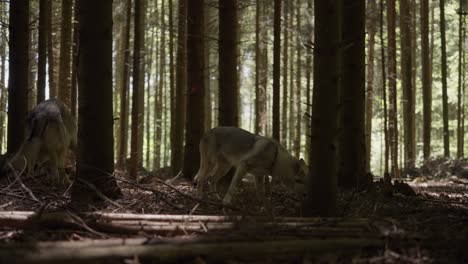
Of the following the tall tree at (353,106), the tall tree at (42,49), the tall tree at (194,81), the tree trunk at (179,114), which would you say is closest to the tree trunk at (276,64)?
the tree trunk at (179,114)

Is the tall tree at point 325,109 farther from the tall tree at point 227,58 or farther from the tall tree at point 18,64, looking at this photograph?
the tall tree at point 18,64

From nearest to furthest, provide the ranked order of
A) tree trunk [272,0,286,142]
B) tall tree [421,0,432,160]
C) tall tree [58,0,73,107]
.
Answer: tree trunk [272,0,286,142] → tall tree [58,0,73,107] → tall tree [421,0,432,160]

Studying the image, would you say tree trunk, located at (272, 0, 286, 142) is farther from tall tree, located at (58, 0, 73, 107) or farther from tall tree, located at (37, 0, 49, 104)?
tall tree, located at (37, 0, 49, 104)

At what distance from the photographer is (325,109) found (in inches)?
257

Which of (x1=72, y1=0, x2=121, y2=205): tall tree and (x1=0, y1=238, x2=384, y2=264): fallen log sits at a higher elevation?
(x1=72, y1=0, x2=121, y2=205): tall tree

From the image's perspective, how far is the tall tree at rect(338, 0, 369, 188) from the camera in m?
10.8

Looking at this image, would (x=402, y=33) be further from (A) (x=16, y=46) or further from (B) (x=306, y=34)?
(A) (x=16, y=46)

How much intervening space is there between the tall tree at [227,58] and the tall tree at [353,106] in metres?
2.63

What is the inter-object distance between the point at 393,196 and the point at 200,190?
370cm

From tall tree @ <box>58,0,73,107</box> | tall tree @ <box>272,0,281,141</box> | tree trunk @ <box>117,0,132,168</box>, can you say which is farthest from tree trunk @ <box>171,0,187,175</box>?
tall tree @ <box>58,0,73,107</box>

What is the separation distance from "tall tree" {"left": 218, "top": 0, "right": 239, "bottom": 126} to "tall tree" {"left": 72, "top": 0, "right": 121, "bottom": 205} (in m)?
4.58

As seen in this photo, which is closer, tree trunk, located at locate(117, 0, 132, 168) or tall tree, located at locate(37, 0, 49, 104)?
tall tree, located at locate(37, 0, 49, 104)

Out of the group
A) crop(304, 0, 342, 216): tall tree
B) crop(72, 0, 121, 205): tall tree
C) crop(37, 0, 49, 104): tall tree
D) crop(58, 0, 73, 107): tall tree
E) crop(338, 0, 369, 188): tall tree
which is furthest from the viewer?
crop(58, 0, 73, 107): tall tree

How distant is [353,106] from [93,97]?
18.4 ft
